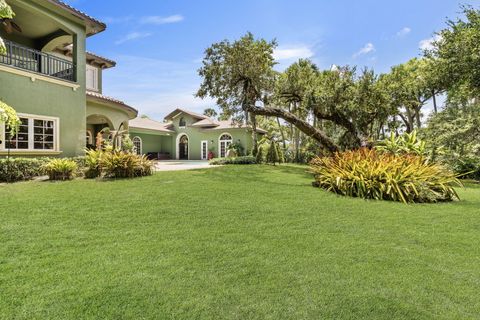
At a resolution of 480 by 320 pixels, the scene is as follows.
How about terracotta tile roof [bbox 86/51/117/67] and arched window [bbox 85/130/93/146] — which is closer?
terracotta tile roof [bbox 86/51/117/67]

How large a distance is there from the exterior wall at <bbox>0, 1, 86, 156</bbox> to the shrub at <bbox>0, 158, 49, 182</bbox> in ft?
3.30

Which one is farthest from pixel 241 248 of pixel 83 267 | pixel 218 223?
pixel 83 267

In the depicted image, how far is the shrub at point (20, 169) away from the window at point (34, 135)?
101 centimetres

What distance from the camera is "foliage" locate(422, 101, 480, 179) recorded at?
15531 mm

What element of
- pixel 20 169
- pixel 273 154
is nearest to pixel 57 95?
pixel 20 169

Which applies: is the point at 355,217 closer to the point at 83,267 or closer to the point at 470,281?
the point at 470,281

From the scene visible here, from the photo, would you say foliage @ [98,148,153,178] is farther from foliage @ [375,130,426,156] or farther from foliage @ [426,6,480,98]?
foliage @ [426,6,480,98]

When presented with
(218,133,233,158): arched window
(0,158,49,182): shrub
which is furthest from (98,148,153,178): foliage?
(218,133,233,158): arched window

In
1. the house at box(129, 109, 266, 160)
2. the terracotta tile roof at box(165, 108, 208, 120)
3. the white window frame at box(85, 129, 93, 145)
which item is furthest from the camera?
the terracotta tile roof at box(165, 108, 208, 120)

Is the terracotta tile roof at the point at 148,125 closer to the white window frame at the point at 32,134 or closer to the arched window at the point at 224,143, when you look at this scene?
the arched window at the point at 224,143

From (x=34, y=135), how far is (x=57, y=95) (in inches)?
76.1

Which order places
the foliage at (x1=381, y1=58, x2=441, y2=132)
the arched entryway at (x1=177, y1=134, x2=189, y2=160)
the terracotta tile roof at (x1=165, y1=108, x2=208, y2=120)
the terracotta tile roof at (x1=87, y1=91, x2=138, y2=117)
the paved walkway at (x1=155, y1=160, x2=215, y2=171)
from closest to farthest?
the terracotta tile roof at (x1=87, y1=91, x2=138, y2=117) → the paved walkway at (x1=155, y1=160, x2=215, y2=171) → the foliage at (x1=381, y1=58, x2=441, y2=132) → the terracotta tile roof at (x1=165, y1=108, x2=208, y2=120) → the arched entryway at (x1=177, y1=134, x2=189, y2=160)

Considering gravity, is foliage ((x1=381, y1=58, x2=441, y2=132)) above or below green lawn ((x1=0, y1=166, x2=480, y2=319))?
above

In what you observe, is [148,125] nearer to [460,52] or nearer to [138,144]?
[138,144]
